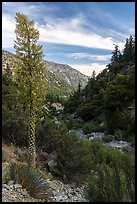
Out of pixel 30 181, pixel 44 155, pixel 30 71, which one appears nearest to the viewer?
pixel 30 181

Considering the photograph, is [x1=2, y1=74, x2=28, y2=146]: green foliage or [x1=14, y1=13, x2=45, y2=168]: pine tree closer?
[x1=14, y1=13, x2=45, y2=168]: pine tree

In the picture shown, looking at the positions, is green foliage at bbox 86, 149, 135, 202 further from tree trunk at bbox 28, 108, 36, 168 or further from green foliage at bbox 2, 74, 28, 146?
green foliage at bbox 2, 74, 28, 146

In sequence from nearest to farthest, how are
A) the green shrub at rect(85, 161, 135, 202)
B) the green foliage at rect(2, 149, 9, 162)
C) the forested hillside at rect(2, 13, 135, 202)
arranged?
the green shrub at rect(85, 161, 135, 202)
the forested hillside at rect(2, 13, 135, 202)
the green foliage at rect(2, 149, 9, 162)

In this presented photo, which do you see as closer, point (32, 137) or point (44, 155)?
point (32, 137)

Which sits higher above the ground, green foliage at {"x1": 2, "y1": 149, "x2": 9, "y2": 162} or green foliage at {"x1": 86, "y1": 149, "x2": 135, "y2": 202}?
green foliage at {"x1": 86, "y1": 149, "x2": 135, "y2": 202}

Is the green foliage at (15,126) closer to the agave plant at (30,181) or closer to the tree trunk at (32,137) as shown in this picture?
the tree trunk at (32,137)

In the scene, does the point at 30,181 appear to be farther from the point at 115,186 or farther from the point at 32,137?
the point at 32,137

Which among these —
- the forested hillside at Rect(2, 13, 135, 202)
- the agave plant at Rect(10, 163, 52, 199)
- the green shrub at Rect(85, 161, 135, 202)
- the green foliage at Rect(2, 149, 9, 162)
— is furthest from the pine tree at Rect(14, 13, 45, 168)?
the green shrub at Rect(85, 161, 135, 202)

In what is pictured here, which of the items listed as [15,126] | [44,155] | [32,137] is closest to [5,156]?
[44,155]

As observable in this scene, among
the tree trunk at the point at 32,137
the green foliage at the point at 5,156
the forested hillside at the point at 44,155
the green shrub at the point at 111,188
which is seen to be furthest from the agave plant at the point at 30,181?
the green foliage at the point at 5,156

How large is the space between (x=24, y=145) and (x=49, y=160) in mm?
1600

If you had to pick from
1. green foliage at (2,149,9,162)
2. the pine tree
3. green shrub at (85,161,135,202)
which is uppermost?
the pine tree

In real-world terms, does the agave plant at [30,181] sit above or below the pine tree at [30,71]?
below

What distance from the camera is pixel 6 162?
29.2 feet
